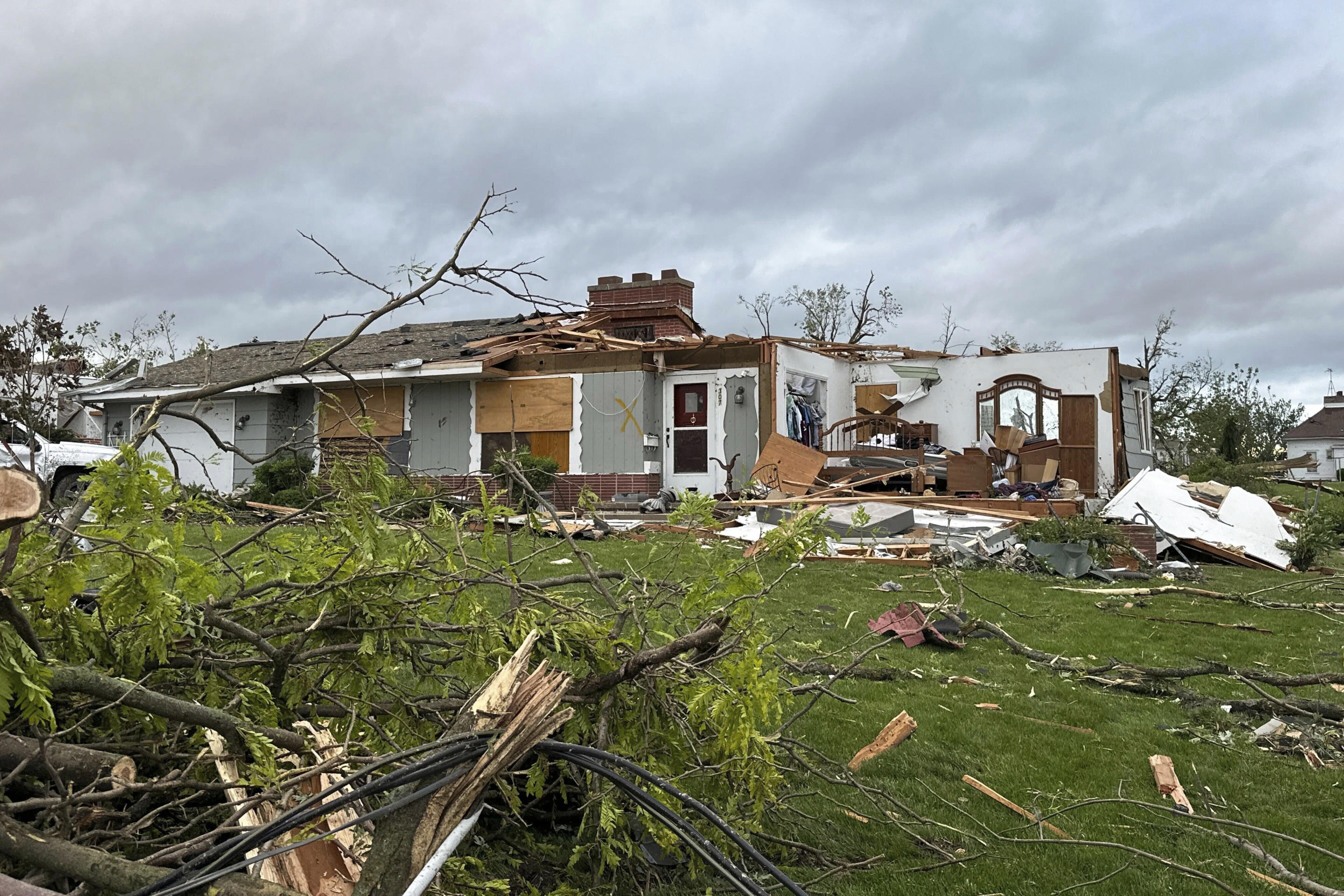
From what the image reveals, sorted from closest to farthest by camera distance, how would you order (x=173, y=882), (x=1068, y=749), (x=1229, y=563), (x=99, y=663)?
(x=173, y=882) → (x=99, y=663) → (x=1068, y=749) → (x=1229, y=563)

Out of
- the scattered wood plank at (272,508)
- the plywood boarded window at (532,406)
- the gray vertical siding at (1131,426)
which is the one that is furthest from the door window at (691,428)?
the gray vertical siding at (1131,426)

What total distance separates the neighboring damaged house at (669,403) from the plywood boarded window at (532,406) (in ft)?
0.11

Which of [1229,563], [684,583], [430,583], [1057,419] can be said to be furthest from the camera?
[1057,419]

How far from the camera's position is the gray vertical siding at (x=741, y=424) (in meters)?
17.0

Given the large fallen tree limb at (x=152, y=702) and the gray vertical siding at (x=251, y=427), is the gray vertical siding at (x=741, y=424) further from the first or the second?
the large fallen tree limb at (x=152, y=702)

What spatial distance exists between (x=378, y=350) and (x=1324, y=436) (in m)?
84.2

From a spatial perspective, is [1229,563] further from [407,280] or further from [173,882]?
[173,882]

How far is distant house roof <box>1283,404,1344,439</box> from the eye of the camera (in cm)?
7544

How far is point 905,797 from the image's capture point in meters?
3.97

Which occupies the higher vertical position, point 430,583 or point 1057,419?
point 1057,419

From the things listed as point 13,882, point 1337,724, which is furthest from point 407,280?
point 1337,724

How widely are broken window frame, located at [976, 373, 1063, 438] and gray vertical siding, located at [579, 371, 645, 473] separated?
23.8 feet

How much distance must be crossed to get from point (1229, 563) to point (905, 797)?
11.0 meters

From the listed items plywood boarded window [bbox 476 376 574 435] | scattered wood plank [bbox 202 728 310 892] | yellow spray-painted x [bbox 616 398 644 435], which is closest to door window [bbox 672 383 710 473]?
yellow spray-painted x [bbox 616 398 644 435]
